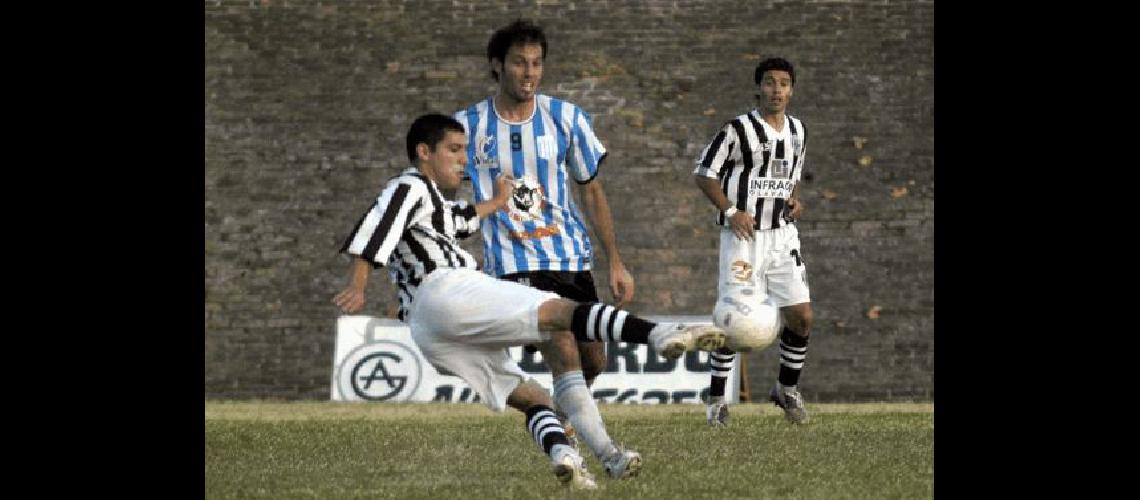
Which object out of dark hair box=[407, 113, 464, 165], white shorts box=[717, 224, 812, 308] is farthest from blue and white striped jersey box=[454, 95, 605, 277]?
white shorts box=[717, 224, 812, 308]

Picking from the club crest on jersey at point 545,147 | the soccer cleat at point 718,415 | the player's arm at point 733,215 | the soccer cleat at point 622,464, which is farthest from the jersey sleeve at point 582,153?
the soccer cleat at point 718,415

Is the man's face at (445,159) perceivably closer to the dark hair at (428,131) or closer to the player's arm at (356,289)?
the dark hair at (428,131)

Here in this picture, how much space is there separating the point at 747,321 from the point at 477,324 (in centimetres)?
179

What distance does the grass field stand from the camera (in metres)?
6.98

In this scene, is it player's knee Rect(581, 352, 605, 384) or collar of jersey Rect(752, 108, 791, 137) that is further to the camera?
collar of jersey Rect(752, 108, 791, 137)

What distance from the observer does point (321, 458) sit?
8.50 m

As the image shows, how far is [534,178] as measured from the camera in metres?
8.32

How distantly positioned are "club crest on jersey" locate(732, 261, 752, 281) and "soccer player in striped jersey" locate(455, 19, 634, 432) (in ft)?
7.17

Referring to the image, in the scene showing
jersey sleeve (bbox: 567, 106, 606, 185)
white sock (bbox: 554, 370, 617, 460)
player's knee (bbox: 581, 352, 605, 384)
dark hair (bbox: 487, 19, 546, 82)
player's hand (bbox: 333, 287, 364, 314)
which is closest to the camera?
player's hand (bbox: 333, 287, 364, 314)

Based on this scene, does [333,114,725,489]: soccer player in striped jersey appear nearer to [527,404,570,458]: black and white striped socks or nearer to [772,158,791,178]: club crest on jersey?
[527,404,570,458]: black and white striped socks

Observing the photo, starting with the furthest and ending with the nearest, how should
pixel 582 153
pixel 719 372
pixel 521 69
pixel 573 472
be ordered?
pixel 719 372 → pixel 582 153 → pixel 521 69 → pixel 573 472

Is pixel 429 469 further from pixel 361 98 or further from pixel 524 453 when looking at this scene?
pixel 361 98

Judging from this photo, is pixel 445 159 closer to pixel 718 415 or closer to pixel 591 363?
pixel 591 363

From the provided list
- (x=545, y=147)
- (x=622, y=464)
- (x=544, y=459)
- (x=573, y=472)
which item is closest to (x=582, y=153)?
(x=545, y=147)
